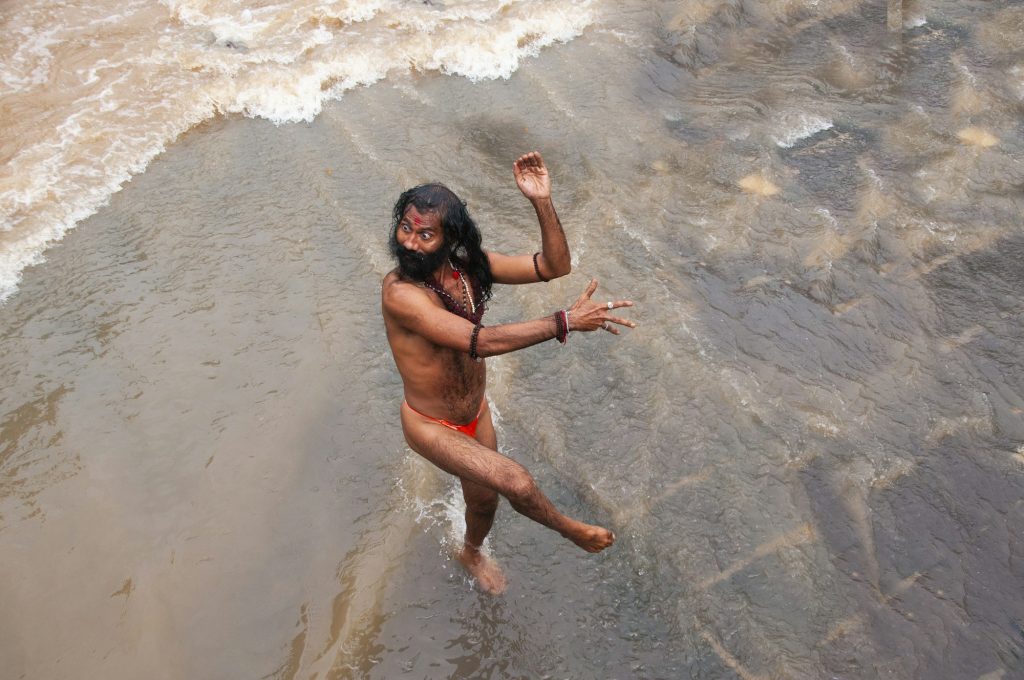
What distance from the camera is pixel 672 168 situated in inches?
238

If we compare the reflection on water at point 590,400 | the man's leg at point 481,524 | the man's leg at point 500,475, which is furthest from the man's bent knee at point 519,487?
the reflection on water at point 590,400

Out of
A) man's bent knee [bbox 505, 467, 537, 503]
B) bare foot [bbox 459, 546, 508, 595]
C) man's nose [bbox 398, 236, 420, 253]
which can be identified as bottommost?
bare foot [bbox 459, 546, 508, 595]

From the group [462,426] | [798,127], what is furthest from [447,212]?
[798,127]

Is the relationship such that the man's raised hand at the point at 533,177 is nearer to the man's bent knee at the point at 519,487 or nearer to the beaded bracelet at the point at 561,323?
the beaded bracelet at the point at 561,323

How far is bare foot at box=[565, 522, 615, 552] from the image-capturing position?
3061 millimetres

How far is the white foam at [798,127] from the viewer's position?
6145 millimetres

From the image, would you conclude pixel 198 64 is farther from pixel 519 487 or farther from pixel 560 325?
pixel 519 487

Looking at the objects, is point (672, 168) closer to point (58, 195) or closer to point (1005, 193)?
point (1005, 193)

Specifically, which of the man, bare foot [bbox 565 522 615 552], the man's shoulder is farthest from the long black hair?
bare foot [bbox 565 522 615 552]

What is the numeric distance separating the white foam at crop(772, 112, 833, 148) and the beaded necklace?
375 centimetres

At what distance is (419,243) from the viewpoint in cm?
315

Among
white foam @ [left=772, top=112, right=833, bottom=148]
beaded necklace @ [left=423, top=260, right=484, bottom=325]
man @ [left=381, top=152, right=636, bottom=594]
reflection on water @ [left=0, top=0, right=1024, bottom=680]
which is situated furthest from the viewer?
white foam @ [left=772, top=112, right=833, bottom=148]

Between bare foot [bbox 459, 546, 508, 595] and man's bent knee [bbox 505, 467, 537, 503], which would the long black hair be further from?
bare foot [bbox 459, 546, 508, 595]

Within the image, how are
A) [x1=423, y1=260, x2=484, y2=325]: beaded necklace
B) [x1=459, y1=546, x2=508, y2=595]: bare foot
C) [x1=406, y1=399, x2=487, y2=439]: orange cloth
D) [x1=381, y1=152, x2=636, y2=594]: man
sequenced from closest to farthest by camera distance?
1. [x1=381, y1=152, x2=636, y2=594]: man
2. [x1=423, y1=260, x2=484, y2=325]: beaded necklace
3. [x1=406, y1=399, x2=487, y2=439]: orange cloth
4. [x1=459, y1=546, x2=508, y2=595]: bare foot
